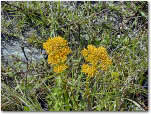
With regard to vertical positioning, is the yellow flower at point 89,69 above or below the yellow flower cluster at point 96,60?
below

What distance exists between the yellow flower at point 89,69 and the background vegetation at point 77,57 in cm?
7

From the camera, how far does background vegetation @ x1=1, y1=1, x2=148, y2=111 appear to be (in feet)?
5.60

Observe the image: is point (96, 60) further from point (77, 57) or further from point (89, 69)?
point (77, 57)

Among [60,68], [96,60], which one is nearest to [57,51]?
[60,68]

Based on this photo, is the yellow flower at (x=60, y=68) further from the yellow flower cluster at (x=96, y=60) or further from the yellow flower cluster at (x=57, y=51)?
the yellow flower cluster at (x=96, y=60)

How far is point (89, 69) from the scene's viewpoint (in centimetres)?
167

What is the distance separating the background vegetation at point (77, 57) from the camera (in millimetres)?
1708

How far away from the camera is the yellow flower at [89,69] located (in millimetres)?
1649

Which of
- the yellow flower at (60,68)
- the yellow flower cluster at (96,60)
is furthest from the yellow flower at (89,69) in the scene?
the yellow flower at (60,68)

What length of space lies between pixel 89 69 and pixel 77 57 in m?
0.17

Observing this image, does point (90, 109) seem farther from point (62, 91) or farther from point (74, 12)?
point (74, 12)

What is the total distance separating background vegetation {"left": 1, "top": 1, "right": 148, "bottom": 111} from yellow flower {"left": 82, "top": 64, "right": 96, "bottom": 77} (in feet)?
0.21

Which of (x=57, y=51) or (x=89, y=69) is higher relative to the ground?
(x=57, y=51)

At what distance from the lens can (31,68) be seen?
1.87 m
